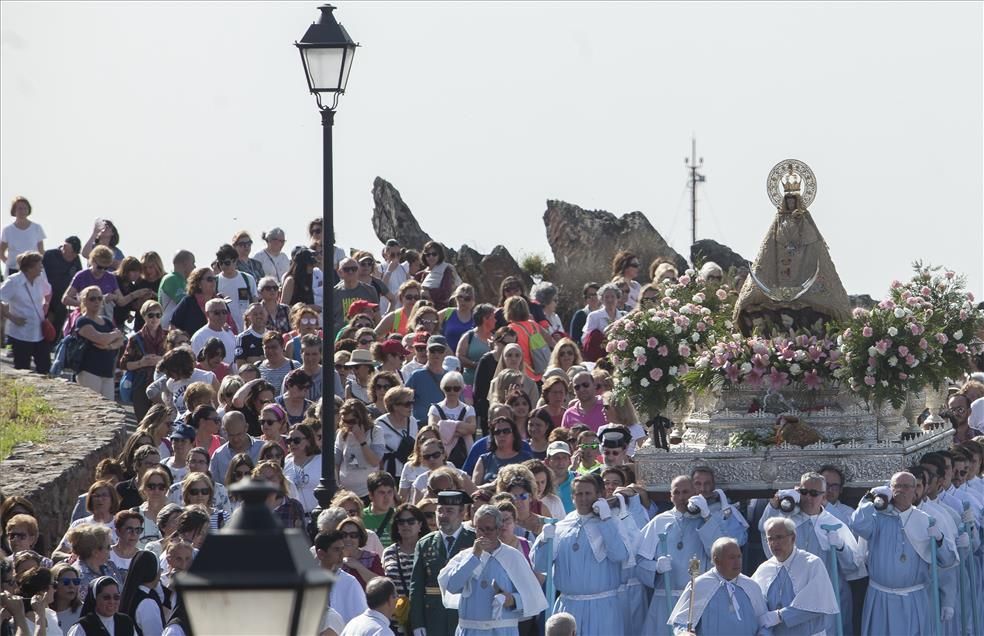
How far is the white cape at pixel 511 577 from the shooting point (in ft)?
46.8

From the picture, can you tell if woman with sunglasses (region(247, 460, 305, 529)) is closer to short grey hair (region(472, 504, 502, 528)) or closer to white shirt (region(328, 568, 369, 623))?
white shirt (region(328, 568, 369, 623))

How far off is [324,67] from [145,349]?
681cm

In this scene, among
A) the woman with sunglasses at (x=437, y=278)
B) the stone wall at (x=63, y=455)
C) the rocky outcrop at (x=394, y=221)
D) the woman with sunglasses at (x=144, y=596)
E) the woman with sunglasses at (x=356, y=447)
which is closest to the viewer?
the woman with sunglasses at (x=144, y=596)

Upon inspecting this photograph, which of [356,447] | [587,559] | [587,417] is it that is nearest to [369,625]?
[587,559]

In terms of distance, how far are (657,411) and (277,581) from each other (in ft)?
42.0

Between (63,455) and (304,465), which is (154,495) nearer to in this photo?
(304,465)

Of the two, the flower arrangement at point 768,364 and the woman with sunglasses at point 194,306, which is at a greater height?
the woman with sunglasses at point 194,306

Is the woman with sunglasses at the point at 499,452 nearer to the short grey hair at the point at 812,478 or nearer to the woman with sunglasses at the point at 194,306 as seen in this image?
the short grey hair at the point at 812,478

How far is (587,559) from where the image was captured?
629 inches

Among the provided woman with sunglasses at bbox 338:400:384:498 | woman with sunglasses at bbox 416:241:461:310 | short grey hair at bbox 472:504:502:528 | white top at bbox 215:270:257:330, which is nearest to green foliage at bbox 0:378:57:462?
white top at bbox 215:270:257:330

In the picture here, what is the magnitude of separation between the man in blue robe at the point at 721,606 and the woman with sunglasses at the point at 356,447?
2.85 metres

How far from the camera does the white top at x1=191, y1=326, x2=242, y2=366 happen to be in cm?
2005

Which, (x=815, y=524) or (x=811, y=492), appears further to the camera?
(x=815, y=524)

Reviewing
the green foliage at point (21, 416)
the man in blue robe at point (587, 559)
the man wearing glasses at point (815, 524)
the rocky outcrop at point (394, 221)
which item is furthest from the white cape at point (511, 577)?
the rocky outcrop at point (394, 221)
